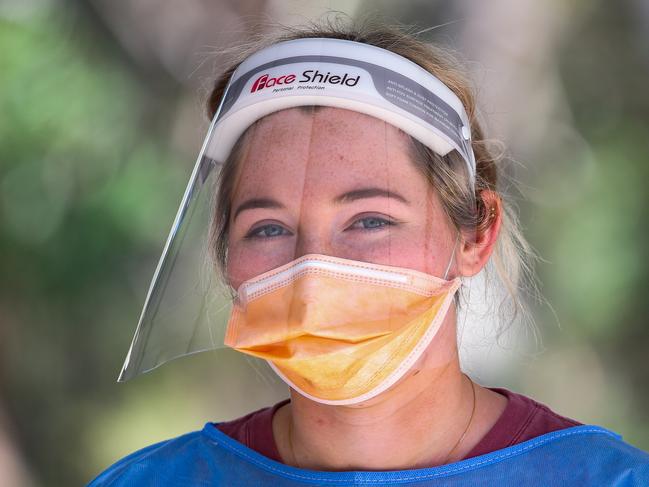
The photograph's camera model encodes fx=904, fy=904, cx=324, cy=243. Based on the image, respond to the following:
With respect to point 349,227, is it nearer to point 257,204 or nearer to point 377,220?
point 377,220

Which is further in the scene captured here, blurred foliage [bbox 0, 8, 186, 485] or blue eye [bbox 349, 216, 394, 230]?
blurred foliage [bbox 0, 8, 186, 485]

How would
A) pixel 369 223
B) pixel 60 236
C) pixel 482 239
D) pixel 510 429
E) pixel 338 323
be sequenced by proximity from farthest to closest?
1. pixel 60 236
2. pixel 482 239
3. pixel 510 429
4. pixel 369 223
5. pixel 338 323

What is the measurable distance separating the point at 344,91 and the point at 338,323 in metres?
0.46

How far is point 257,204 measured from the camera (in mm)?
1718

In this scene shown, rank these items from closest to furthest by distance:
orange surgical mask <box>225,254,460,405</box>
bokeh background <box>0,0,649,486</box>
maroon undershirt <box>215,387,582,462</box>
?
→ 1. orange surgical mask <box>225,254,460,405</box>
2. maroon undershirt <box>215,387,582,462</box>
3. bokeh background <box>0,0,649,486</box>

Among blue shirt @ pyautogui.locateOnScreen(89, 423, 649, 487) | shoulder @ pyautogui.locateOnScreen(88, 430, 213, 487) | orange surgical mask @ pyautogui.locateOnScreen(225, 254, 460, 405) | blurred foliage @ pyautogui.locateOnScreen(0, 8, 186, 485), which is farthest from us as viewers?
blurred foliage @ pyautogui.locateOnScreen(0, 8, 186, 485)

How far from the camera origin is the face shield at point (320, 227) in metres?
1.58

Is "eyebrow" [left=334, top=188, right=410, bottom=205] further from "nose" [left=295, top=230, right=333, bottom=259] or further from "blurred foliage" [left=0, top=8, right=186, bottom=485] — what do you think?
"blurred foliage" [left=0, top=8, right=186, bottom=485]

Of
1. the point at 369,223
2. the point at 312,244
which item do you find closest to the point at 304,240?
the point at 312,244

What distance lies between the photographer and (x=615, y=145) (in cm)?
385

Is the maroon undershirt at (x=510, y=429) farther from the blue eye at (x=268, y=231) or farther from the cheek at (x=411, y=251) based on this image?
the blue eye at (x=268, y=231)

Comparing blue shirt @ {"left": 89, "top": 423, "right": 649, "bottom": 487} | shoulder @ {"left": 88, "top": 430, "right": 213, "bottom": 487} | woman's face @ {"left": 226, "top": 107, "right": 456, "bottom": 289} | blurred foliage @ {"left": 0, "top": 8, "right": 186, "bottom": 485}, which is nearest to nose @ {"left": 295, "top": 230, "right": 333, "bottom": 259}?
woman's face @ {"left": 226, "top": 107, "right": 456, "bottom": 289}

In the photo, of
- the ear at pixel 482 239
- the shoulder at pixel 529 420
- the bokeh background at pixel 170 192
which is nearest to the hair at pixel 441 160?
the ear at pixel 482 239

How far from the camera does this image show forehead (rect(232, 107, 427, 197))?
1649 mm
